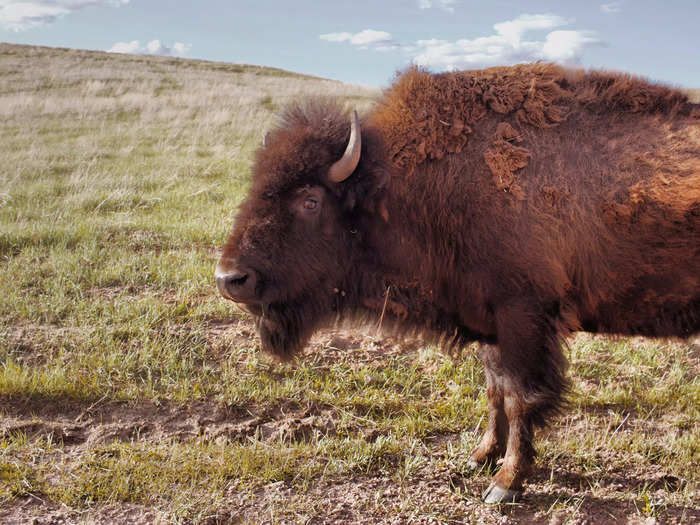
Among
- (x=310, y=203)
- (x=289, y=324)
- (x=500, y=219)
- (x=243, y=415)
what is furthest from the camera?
(x=243, y=415)

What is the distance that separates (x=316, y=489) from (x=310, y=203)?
1.57 meters

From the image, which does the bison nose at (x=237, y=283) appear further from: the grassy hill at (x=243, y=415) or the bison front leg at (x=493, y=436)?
the bison front leg at (x=493, y=436)

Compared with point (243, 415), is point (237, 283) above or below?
above

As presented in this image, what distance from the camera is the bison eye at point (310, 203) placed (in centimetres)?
296

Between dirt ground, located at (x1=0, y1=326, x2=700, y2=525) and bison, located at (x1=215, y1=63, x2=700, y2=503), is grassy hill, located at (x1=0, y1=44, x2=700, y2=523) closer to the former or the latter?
dirt ground, located at (x1=0, y1=326, x2=700, y2=525)

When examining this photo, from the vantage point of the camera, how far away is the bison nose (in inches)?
111

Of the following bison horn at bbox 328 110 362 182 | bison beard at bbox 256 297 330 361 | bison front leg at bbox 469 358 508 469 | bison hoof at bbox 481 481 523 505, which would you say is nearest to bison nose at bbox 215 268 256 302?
bison beard at bbox 256 297 330 361

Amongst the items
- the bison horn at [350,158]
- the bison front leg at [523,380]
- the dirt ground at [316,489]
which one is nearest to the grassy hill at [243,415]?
the dirt ground at [316,489]

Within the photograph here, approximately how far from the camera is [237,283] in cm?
286

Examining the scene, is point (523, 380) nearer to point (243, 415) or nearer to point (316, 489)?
point (316, 489)

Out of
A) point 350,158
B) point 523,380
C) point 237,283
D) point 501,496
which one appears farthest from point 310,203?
point 501,496

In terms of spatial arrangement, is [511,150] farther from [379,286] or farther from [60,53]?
[60,53]

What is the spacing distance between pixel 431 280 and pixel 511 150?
2.60 feet

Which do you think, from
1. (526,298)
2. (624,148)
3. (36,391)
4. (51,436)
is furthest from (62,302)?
(624,148)
